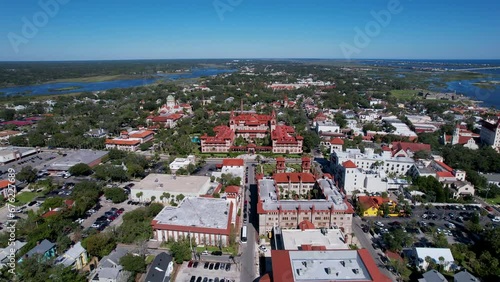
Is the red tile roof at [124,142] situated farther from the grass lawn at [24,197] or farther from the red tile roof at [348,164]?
the red tile roof at [348,164]

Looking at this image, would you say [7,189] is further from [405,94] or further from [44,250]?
[405,94]

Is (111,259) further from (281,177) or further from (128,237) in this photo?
(281,177)

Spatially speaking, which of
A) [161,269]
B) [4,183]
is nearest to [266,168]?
[161,269]

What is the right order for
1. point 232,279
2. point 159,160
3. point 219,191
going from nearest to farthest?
1. point 232,279
2. point 219,191
3. point 159,160

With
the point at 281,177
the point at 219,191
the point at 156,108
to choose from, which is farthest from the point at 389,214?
the point at 156,108

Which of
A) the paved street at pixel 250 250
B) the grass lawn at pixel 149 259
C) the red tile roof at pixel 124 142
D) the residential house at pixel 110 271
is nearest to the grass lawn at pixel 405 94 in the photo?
the red tile roof at pixel 124 142

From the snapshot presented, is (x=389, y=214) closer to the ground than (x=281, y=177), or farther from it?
closer to the ground
